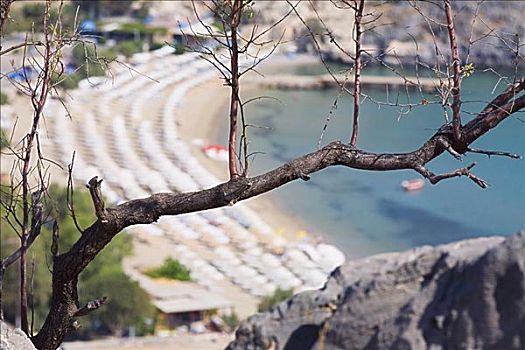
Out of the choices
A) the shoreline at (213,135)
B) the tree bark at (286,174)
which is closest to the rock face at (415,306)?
the tree bark at (286,174)

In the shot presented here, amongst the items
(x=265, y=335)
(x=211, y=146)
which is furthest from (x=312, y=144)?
(x=265, y=335)

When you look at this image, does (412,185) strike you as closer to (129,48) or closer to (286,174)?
(129,48)

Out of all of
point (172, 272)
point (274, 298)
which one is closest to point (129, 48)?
point (172, 272)

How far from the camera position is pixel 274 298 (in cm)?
892

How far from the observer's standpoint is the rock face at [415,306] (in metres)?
3.32

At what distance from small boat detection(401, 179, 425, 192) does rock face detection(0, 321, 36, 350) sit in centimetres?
1329

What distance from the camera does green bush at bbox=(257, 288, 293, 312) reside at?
8812 mm

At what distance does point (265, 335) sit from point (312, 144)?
12.7 m

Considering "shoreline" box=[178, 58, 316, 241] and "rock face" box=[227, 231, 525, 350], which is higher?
"shoreline" box=[178, 58, 316, 241]

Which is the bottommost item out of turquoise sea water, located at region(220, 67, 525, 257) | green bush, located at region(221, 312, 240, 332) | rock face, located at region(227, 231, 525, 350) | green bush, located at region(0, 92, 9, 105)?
rock face, located at region(227, 231, 525, 350)

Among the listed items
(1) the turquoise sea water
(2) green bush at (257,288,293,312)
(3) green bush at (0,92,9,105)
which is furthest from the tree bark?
(3) green bush at (0,92,9,105)

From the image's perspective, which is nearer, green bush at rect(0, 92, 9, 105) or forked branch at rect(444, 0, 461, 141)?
forked branch at rect(444, 0, 461, 141)

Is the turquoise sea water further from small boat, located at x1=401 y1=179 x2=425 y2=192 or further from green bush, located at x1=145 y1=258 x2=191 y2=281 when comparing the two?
green bush, located at x1=145 y1=258 x2=191 y2=281

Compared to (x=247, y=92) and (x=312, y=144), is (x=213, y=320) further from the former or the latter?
(x=247, y=92)
